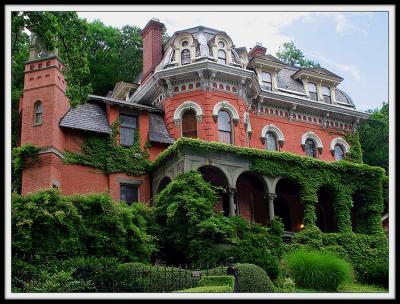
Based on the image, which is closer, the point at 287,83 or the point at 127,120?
the point at 127,120

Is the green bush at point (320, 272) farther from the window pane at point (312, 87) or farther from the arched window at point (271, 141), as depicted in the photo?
the window pane at point (312, 87)

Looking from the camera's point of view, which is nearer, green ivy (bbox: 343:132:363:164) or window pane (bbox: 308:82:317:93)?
green ivy (bbox: 343:132:363:164)

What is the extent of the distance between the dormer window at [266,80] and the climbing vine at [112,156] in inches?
346

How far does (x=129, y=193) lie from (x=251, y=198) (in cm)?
613

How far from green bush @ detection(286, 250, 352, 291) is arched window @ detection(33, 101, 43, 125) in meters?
13.0

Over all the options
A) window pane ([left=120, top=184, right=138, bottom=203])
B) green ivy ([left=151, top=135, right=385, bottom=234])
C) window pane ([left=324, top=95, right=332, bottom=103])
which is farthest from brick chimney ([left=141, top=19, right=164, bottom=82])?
window pane ([left=324, top=95, right=332, bottom=103])

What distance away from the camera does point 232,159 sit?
2606 cm

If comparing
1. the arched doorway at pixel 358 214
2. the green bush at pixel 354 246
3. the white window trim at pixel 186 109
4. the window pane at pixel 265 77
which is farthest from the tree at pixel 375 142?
the white window trim at pixel 186 109

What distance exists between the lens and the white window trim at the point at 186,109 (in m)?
28.9

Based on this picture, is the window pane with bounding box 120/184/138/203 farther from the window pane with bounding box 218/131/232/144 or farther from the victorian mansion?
the window pane with bounding box 218/131/232/144

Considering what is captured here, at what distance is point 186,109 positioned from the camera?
29312 millimetres

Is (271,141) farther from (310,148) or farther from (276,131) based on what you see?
(310,148)

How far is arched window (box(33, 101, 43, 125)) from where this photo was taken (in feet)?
87.0

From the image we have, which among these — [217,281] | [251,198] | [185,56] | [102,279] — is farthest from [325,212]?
[102,279]
